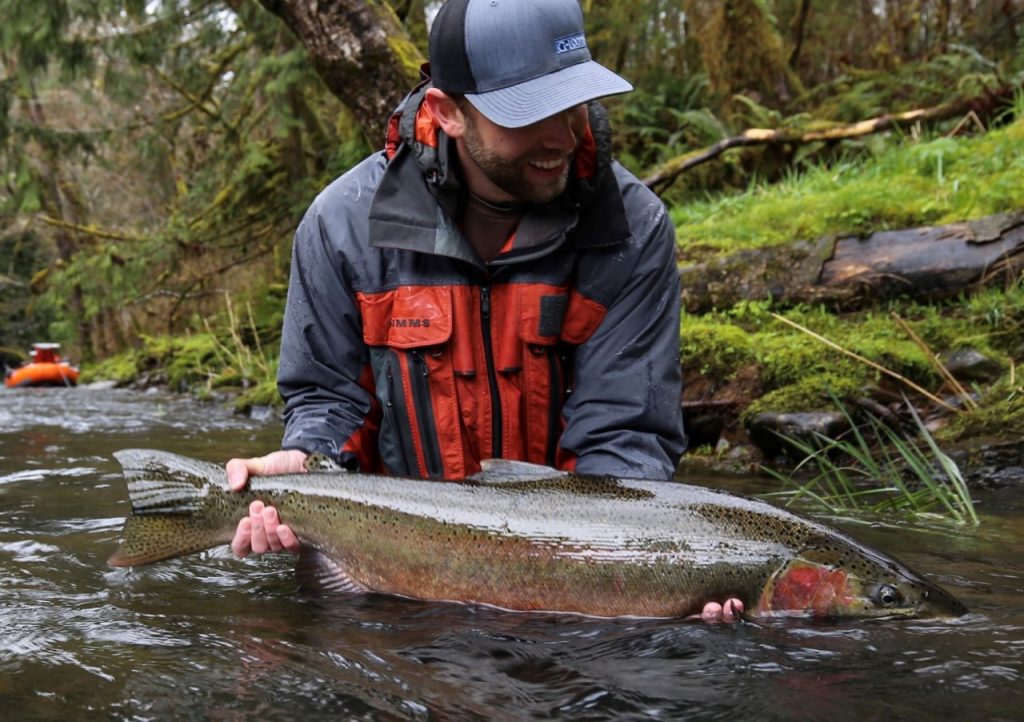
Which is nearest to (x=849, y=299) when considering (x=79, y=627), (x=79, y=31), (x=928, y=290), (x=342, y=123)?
(x=928, y=290)

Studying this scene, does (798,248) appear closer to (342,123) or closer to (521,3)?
(521,3)

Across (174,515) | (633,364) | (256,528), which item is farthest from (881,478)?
(174,515)

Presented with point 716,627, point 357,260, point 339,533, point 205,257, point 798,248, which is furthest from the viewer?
point 205,257

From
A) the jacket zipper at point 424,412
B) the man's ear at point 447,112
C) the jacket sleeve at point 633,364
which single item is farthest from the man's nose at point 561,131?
the jacket zipper at point 424,412

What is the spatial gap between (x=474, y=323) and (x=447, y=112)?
30.3 inches

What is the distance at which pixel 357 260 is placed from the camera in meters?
3.75

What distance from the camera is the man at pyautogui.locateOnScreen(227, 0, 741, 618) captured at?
3512mm

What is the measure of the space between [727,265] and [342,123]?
19.2 ft

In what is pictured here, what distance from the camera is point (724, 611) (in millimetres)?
2879

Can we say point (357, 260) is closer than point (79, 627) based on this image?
No

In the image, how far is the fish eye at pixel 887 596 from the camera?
2.82m

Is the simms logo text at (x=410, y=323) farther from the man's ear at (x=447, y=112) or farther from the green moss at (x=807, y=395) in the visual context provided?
the green moss at (x=807, y=395)

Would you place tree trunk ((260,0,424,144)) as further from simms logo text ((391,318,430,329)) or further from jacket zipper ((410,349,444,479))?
jacket zipper ((410,349,444,479))

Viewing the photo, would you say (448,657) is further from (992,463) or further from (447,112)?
(992,463)
